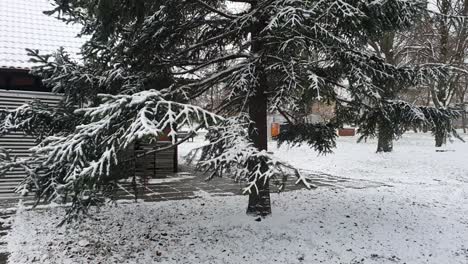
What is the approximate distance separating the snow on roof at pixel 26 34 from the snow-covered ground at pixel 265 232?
164 inches

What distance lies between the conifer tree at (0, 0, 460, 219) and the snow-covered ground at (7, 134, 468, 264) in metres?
0.81

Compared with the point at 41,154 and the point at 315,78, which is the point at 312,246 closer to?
the point at 315,78

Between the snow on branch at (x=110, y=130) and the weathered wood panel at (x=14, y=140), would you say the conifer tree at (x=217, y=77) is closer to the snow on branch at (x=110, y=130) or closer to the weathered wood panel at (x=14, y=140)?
the snow on branch at (x=110, y=130)

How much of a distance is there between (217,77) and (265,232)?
2407 millimetres

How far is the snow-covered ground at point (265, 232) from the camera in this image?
5230 mm

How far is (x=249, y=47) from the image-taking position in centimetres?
703

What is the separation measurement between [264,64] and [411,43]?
16.6 m

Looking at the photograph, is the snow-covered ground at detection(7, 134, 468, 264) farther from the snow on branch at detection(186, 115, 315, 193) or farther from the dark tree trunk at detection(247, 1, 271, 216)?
the snow on branch at detection(186, 115, 315, 193)

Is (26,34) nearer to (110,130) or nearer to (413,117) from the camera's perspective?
(110,130)

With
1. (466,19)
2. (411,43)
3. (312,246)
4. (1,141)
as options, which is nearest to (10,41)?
(1,141)

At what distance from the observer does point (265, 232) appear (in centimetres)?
596

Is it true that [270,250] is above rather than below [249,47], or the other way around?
below

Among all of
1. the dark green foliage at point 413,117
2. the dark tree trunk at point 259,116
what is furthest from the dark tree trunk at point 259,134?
the dark green foliage at point 413,117

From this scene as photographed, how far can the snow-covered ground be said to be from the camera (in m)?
5.23
